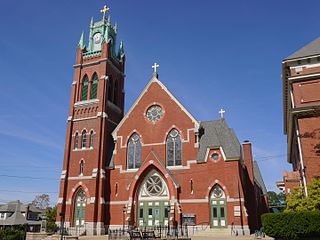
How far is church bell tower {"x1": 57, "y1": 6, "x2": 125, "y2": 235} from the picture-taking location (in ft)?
117

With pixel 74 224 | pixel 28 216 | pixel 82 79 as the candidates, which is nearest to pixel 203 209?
pixel 74 224

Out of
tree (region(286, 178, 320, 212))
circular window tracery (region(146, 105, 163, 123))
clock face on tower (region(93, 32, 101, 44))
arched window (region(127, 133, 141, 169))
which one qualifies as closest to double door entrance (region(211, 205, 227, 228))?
tree (region(286, 178, 320, 212))

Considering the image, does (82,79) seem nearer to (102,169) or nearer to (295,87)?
(102,169)

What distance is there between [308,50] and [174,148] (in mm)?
16594

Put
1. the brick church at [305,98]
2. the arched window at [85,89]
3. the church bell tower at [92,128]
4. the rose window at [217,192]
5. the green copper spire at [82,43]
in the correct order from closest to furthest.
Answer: the brick church at [305,98] < the rose window at [217,192] < the church bell tower at [92,128] < the arched window at [85,89] < the green copper spire at [82,43]

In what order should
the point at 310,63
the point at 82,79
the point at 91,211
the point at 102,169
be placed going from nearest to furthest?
the point at 310,63, the point at 91,211, the point at 102,169, the point at 82,79

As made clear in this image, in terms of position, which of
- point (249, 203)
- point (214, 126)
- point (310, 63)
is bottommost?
point (249, 203)

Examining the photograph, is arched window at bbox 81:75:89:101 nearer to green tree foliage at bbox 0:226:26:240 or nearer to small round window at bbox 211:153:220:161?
small round window at bbox 211:153:220:161

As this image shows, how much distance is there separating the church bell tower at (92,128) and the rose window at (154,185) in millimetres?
5282

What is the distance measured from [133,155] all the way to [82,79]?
13967 millimetres

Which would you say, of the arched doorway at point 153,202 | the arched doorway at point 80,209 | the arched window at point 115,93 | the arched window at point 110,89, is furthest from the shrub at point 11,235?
the arched window at point 115,93

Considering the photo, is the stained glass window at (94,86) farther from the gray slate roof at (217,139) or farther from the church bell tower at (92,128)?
the gray slate roof at (217,139)

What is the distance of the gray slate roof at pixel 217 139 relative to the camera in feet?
105

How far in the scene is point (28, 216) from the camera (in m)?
68.4
